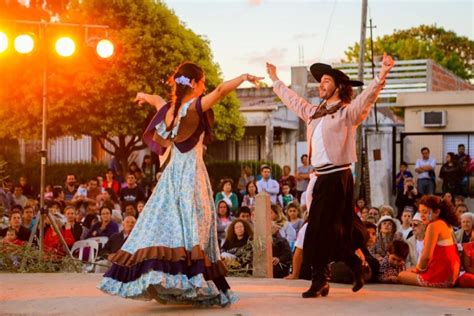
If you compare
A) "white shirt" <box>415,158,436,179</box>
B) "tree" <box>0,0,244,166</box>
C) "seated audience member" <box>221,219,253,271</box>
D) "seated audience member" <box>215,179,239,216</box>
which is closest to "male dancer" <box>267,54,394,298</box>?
"seated audience member" <box>221,219,253,271</box>

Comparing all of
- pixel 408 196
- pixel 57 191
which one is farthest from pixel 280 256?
pixel 57 191

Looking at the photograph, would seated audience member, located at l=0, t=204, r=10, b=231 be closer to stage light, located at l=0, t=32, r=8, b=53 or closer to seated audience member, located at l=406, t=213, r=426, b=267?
stage light, located at l=0, t=32, r=8, b=53

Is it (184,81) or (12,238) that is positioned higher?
(184,81)

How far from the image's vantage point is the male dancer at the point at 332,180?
874cm

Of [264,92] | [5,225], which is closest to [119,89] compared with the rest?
[5,225]

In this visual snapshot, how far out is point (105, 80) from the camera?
27422 mm

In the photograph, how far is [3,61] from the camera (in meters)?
28.1

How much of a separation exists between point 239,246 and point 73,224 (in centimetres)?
405

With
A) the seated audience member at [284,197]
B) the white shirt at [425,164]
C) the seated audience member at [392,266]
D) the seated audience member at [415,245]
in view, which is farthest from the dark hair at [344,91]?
the white shirt at [425,164]

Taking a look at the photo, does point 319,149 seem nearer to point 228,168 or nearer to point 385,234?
point 385,234

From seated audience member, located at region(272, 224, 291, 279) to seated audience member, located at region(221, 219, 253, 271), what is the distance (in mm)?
324

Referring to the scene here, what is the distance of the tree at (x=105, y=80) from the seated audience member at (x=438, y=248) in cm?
1765

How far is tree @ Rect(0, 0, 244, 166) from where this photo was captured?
90.1 ft

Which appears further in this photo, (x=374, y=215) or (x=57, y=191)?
(x=57, y=191)
